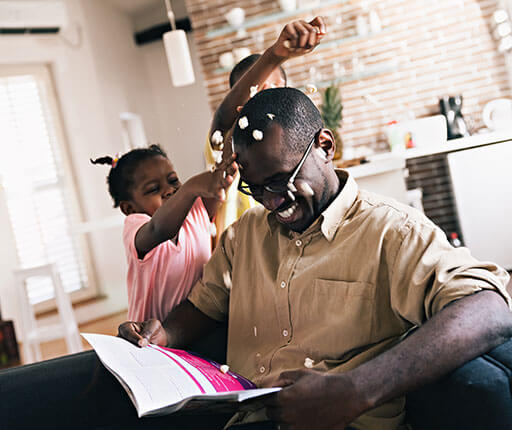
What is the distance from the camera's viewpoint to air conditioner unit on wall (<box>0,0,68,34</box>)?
4.81 metres

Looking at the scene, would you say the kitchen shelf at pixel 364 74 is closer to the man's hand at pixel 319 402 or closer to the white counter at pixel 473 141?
the white counter at pixel 473 141

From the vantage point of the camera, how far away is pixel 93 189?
5.25 m

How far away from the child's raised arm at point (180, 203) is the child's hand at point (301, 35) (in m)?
0.27

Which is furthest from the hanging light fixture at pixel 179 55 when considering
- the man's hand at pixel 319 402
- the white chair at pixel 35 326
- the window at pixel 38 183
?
the man's hand at pixel 319 402

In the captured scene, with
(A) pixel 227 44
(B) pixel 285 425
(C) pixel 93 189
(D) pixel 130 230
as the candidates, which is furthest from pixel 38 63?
(B) pixel 285 425

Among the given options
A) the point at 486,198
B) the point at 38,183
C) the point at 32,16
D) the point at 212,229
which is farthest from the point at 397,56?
the point at 212,229

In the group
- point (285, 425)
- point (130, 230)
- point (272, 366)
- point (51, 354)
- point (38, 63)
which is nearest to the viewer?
point (285, 425)

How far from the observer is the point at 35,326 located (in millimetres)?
3449

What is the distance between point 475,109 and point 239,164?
3.61 meters

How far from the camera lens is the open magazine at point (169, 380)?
78 centimetres

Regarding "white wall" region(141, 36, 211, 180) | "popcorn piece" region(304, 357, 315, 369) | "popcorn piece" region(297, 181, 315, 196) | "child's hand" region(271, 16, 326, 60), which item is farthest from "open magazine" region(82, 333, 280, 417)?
"white wall" region(141, 36, 211, 180)

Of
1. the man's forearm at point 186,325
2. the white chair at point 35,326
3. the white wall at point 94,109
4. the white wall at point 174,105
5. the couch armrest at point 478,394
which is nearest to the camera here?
the couch armrest at point 478,394

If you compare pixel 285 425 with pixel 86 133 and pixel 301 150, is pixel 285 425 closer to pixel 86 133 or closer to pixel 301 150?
pixel 301 150

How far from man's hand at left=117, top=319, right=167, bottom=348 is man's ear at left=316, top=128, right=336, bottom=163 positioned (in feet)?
1.53
